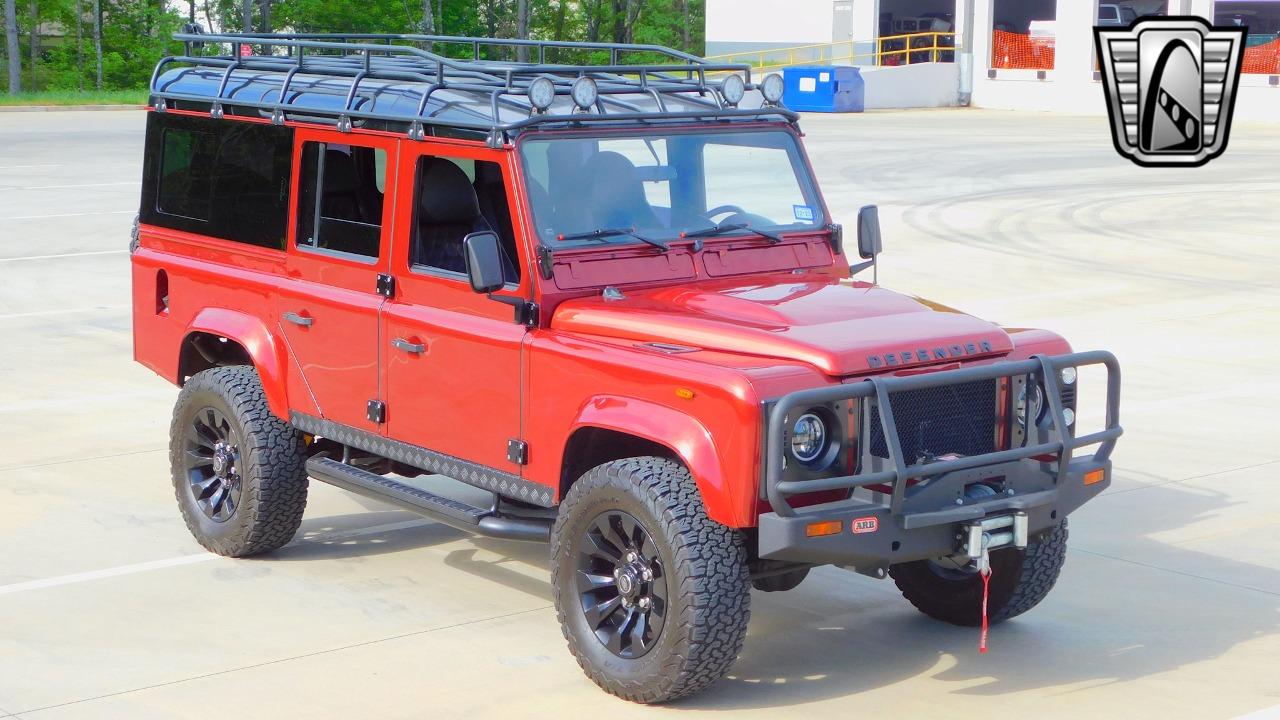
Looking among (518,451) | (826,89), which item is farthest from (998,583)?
(826,89)

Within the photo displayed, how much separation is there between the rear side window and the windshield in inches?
68.4

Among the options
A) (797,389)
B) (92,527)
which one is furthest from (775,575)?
(92,527)

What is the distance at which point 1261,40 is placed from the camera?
→ 2063 inches

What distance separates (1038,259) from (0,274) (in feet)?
38.6

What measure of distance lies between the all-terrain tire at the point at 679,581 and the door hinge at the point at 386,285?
1595 mm

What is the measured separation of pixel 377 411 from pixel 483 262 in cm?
122

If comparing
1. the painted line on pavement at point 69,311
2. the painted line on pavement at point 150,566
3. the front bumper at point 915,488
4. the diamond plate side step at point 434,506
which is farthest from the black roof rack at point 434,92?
the painted line on pavement at point 69,311

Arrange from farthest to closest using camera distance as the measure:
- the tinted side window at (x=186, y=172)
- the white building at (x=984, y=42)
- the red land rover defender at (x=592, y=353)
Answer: the white building at (x=984, y=42) < the tinted side window at (x=186, y=172) < the red land rover defender at (x=592, y=353)

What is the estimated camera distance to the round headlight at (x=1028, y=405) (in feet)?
19.9

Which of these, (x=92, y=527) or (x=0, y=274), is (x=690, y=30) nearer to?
(x=0, y=274)

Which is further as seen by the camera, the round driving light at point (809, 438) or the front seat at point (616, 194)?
the front seat at point (616, 194)

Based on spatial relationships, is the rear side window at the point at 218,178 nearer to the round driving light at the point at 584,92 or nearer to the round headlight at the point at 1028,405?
the round driving light at the point at 584,92

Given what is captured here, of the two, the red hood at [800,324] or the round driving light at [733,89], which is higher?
the round driving light at [733,89]

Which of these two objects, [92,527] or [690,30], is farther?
[690,30]
